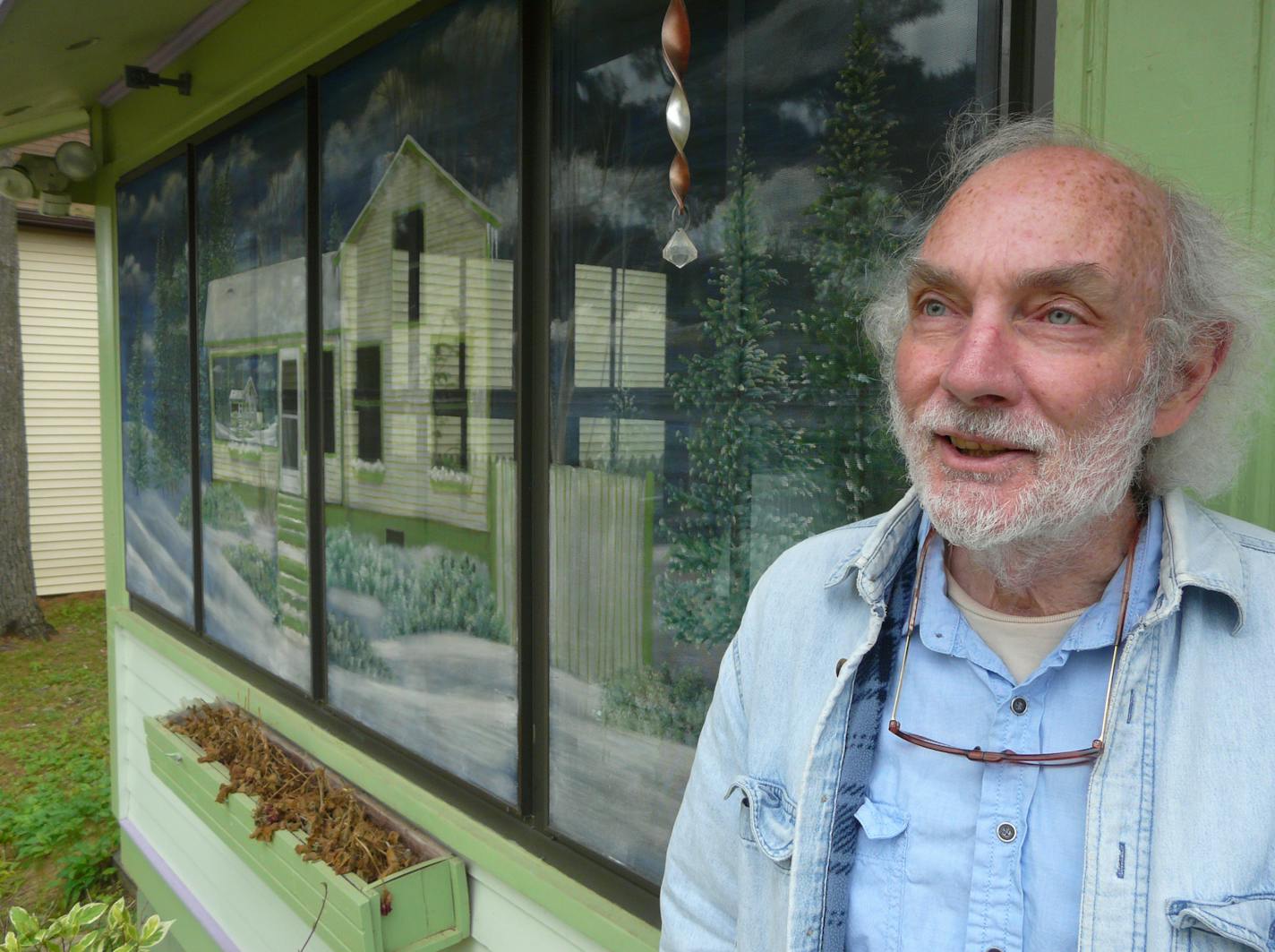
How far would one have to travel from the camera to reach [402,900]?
2541mm

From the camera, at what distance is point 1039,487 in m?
1.14

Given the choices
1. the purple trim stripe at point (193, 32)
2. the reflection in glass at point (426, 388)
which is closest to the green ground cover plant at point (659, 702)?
the reflection in glass at point (426, 388)

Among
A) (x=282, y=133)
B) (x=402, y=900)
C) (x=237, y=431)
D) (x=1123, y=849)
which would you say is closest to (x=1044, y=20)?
(x=1123, y=849)

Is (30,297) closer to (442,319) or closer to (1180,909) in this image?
(442,319)

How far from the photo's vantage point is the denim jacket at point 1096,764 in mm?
981

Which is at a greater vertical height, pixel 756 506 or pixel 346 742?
pixel 756 506

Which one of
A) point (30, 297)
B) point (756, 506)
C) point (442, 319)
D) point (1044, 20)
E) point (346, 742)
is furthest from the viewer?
point (30, 297)

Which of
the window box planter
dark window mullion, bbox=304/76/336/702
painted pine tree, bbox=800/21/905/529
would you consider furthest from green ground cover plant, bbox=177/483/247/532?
painted pine tree, bbox=800/21/905/529

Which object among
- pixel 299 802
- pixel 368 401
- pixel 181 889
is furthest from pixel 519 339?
pixel 181 889

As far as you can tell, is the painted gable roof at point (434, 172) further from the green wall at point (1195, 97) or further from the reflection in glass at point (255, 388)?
the green wall at point (1195, 97)

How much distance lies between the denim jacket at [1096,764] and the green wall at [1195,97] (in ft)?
1.25

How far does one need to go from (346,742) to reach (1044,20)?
284cm

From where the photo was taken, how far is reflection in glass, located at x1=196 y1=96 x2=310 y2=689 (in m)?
3.52

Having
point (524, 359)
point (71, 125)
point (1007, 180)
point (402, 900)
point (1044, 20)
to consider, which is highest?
point (71, 125)
